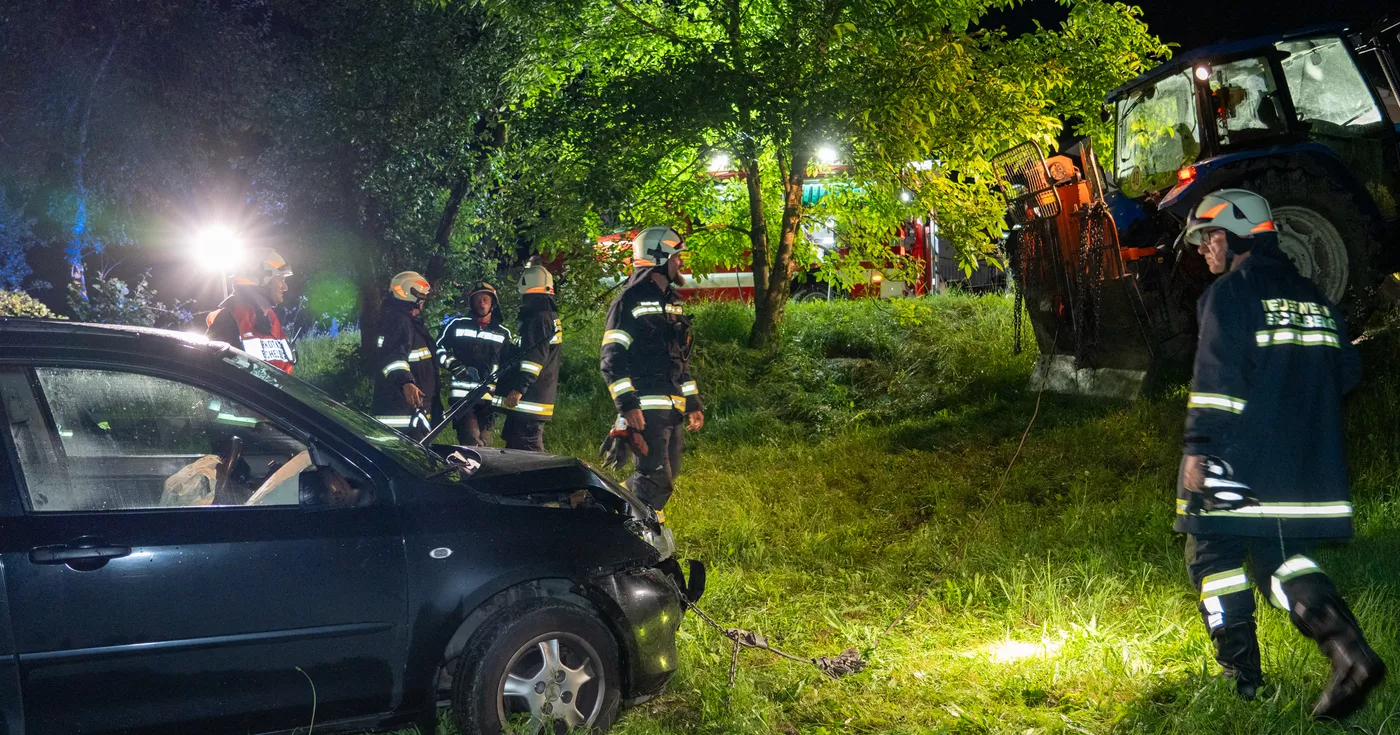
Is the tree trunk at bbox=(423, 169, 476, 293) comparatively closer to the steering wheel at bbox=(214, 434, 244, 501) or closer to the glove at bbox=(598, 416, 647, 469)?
the glove at bbox=(598, 416, 647, 469)

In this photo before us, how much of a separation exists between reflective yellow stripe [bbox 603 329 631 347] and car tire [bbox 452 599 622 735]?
271cm

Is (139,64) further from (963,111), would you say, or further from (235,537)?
(235,537)

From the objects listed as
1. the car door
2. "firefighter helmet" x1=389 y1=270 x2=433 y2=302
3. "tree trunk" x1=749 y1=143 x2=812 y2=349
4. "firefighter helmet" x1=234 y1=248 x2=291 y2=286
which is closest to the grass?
"tree trunk" x1=749 y1=143 x2=812 y2=349

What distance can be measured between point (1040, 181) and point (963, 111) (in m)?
1.27

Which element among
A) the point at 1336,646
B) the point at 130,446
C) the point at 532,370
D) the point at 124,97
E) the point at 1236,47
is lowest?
the point at 1336,646

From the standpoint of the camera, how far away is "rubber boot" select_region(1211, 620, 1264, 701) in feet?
12.4

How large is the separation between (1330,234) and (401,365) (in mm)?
6585

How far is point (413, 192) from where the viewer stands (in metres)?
13.9

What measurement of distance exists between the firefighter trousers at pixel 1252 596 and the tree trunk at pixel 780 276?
8156 mm

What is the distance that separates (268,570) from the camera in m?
3.26

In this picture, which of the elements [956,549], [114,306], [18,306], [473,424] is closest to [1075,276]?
[956,549]

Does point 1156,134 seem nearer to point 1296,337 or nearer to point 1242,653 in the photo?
point 1296,337

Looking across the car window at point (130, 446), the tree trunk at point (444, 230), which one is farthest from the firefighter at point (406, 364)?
the tree trunk at point (444, 230)

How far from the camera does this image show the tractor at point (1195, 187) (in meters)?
7.40
